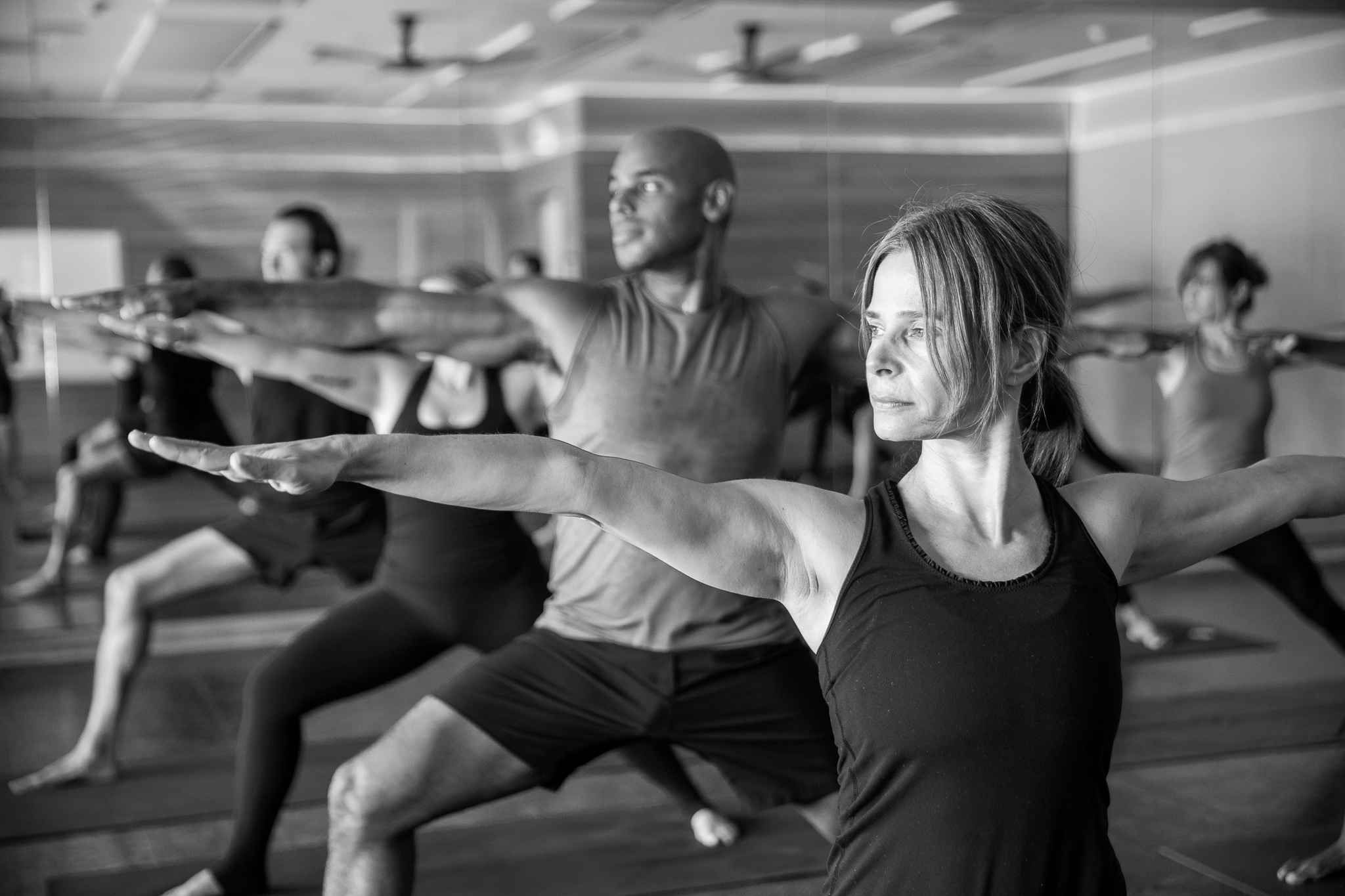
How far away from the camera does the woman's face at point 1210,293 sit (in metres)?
4.06

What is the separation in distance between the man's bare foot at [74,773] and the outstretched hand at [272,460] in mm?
2621

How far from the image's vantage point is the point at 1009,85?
540cm

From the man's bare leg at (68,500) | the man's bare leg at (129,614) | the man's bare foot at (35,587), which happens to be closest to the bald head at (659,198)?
the man's bare leg at (129,614)

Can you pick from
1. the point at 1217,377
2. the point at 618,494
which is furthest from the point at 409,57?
the point at 618,494

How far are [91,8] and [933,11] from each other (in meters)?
3.19

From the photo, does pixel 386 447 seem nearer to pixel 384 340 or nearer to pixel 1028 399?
pixel 1028 399

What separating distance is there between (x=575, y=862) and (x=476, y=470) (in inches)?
74.6

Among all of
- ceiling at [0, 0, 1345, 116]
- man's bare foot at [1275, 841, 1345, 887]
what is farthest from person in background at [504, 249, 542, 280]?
man's bare foot at [1275, 841, 1345, 887]

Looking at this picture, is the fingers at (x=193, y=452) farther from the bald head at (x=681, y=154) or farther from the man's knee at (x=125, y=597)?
the man's knee at (x=125, y=597)

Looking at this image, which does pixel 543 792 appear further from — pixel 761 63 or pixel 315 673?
pixel 761 63

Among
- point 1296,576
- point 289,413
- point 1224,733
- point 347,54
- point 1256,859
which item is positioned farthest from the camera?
point 347,54

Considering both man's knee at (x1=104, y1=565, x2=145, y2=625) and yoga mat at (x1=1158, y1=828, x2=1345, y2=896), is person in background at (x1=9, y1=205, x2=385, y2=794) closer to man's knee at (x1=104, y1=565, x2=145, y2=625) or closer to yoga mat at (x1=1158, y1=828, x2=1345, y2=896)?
man's knee at (x1=104, y1=565, x2=145, y2=625)

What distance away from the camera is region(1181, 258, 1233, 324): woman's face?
4.06 metres

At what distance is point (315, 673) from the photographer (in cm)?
254
